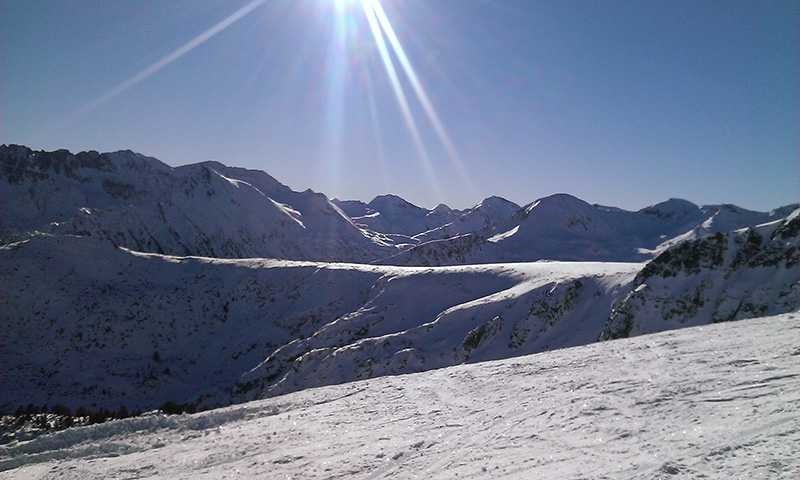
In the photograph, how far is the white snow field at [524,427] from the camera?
→ 24.2 ft

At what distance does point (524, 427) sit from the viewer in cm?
981

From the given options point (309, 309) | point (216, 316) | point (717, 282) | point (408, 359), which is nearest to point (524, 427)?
point (717, 282)

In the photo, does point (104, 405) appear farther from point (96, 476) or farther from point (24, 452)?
point (96, 476)

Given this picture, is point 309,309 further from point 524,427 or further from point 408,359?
point 524,427

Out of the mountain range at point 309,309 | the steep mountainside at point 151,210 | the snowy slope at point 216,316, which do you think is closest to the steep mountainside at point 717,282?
the mountain range at point 309,309

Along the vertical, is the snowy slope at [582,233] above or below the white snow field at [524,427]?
above

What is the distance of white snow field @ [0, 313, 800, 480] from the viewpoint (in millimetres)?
7375

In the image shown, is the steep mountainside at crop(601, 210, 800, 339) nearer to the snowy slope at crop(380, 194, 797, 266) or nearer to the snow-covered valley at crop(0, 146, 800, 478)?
the snow-covered valley at crop(0, 146, 800, 478)

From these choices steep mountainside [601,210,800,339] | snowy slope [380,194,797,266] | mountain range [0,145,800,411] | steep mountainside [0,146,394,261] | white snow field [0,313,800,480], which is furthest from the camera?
steep mountainside [0,146,394,261]

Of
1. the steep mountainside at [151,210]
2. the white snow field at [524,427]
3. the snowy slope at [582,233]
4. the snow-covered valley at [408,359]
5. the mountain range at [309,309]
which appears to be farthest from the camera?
the steep mountainside at [151,210]

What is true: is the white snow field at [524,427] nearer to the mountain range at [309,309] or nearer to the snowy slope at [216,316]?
the mountain range at [309,309]

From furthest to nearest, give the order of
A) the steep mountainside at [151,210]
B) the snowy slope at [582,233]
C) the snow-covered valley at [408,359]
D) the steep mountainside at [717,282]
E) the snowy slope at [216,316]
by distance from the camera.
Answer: the steep mountainside at [151,210] < the snowy slope at [582,233] < the snowy slope at [216,316] < the steep mountainside at [717,282] < the snow-covered valley at [408,359]

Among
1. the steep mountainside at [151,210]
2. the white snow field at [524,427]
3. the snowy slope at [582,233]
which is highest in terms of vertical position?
the steep mountainside at [151,210]

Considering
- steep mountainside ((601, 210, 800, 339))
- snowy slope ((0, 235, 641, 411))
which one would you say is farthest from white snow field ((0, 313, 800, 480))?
snowy slope ((0, 235, 641, 411))
